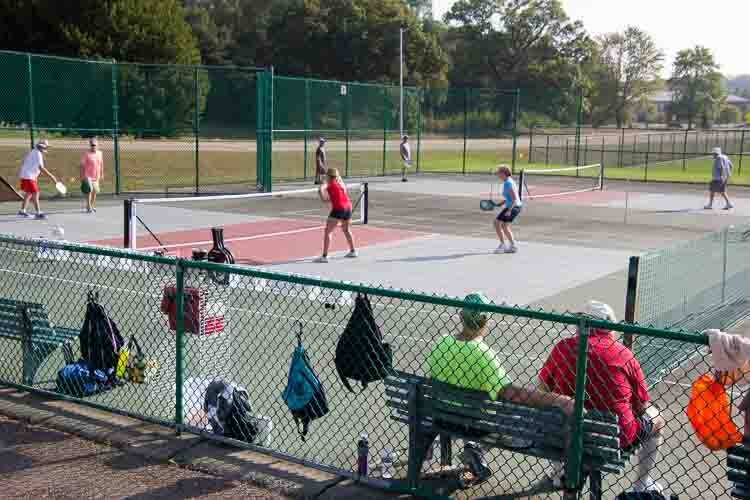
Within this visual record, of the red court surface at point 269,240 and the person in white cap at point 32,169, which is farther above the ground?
the person in white cap at point 32,169

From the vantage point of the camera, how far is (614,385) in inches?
193

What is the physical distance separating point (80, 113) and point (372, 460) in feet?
68.8

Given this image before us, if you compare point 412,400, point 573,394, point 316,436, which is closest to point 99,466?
point 316,436

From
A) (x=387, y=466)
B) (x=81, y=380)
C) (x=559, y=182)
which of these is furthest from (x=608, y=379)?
(x=559, y=182)

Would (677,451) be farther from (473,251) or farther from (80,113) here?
(80,113)

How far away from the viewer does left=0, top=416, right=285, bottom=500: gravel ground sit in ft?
17.3

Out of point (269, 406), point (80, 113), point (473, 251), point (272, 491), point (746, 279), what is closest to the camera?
point (272, 491)

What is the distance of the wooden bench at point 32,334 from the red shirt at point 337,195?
7339mm

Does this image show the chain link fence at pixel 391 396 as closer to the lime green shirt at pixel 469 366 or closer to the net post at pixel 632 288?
the lime green shirt at pixel 469 366

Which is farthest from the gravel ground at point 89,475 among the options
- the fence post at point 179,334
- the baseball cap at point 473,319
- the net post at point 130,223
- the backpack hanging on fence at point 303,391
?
the net post at point 130,223

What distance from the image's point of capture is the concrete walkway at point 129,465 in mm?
5309

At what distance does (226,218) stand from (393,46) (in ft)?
166

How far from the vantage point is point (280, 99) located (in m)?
30.6

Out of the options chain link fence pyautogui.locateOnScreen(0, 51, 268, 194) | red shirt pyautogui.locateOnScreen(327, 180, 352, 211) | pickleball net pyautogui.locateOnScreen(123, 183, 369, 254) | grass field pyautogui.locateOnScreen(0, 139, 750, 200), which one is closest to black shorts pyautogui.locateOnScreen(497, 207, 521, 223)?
red shirt pyautogui.locateOnScreen(327, 180, 352, 211)
